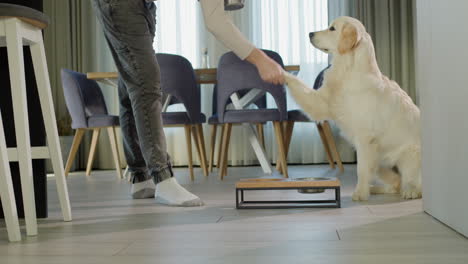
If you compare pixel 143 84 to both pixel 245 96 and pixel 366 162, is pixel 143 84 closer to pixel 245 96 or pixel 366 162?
pixel 366 162

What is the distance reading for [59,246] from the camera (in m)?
1.37

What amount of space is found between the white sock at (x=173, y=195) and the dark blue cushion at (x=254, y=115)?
58.1 inches

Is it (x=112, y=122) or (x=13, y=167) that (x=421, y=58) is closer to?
(x=13, y=167)

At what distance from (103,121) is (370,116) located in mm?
2487

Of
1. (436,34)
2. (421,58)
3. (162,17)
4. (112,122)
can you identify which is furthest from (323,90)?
(162,17)

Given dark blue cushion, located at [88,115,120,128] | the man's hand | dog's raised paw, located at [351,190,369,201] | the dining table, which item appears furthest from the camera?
dark blue cushion, located at [88,115,120,128]

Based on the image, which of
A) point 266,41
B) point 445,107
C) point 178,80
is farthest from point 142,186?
point 266,41

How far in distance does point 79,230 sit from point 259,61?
2.83 feet

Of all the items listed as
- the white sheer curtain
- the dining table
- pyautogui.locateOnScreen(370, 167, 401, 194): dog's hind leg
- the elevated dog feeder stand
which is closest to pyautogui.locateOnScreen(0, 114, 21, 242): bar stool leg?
the elevated dog feeder stand

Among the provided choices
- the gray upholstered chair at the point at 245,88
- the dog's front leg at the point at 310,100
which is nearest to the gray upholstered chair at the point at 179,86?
the gray upholstered chair at the point at 245,88

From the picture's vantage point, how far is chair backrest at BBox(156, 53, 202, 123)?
12.1 ft

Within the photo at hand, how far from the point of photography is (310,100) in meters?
2.51

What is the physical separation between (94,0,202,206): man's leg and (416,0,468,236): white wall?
36.5 inches

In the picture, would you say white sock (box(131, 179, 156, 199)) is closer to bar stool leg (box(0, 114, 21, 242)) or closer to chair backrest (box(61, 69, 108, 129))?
bar stool leg (box(0, 114, 21, 242))
